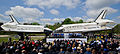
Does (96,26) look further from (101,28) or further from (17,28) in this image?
(17,28)

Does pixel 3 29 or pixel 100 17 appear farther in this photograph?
pixel 100 17

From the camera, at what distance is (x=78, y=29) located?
99.8ft

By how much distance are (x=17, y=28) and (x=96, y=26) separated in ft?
80.6

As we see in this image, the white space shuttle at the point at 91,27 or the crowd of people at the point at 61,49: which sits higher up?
the crowd of people at the point at 61,49

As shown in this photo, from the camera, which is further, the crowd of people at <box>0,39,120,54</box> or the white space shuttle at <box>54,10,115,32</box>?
the white space shuttle at <box>54,10,115,32</box>

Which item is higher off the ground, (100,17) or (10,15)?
(10,15)

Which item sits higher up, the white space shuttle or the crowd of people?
the crowd of people

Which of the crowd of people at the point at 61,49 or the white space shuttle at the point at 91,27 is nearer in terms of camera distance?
the crowd of people at the point at 61,49

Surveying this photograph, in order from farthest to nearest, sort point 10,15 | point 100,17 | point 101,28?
point 10,15 < point 100,17 < point 101,28

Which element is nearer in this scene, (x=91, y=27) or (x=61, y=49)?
(x=61, y=49)

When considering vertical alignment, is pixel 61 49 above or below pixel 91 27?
above

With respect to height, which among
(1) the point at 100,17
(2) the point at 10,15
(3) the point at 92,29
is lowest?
(3) the point at 92,29

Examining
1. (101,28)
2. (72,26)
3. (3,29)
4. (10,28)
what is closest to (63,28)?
(72,26)

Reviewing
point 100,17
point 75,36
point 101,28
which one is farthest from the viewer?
point 100,17
